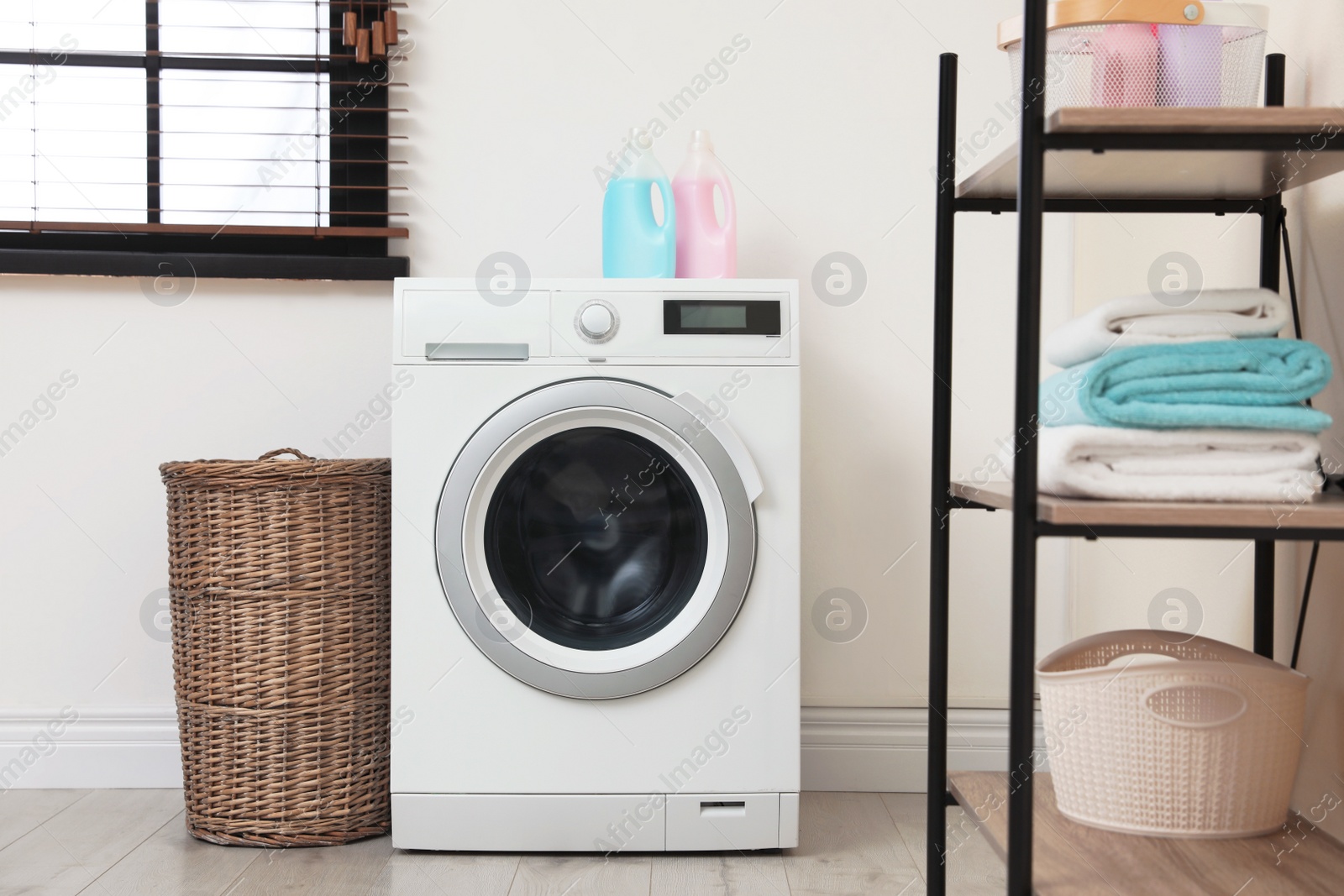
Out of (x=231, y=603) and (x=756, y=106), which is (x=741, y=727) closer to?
(x=231, y=603)

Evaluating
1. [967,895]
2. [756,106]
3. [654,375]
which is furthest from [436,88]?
[967,895]

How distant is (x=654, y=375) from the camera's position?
159 centimetres

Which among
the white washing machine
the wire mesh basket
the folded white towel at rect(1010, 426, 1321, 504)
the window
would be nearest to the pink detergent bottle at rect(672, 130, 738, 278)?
the white washing machine

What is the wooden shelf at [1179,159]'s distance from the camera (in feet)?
2.84

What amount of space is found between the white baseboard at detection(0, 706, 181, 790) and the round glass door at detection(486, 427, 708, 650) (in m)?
0.89

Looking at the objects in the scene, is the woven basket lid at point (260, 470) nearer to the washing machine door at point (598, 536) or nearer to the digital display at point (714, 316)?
the washing machine door at point (598, 536)

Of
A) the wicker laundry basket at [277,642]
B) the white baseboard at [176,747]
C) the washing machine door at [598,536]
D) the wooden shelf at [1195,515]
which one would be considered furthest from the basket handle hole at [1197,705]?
the wicker laundry basket at [277,642]

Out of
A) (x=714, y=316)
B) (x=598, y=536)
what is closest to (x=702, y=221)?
(x=714, y=316)

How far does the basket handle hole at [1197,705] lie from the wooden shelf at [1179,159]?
21.4 inches

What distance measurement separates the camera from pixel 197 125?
206 cm

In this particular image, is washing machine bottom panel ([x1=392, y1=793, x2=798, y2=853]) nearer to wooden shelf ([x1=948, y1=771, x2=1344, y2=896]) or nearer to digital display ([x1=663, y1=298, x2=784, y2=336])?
wooden shelf ([x1=948, y1=771, x2=1344, y2=896])

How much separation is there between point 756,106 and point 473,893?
60.3 inches

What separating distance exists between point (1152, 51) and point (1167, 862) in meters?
0.82

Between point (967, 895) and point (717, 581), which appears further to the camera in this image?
point (717, 581)
